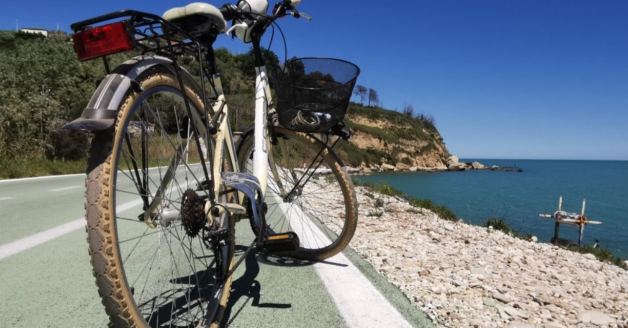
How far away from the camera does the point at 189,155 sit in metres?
2.21

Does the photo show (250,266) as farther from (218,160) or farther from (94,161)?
(94,161)

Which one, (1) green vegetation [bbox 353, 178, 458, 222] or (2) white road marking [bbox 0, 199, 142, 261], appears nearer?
(2) white road marking [bbox 0, 199, 142, 261]

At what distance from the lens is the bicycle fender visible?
3.91 feet

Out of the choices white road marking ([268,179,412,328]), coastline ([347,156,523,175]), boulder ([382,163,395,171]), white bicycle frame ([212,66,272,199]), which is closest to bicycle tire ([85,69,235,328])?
white bicycle frame ([212,66,272,199])

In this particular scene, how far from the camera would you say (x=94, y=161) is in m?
1.20

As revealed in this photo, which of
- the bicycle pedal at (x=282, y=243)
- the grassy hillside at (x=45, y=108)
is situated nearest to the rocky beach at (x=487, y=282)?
the bicycle pedal at (x=282, y=243)

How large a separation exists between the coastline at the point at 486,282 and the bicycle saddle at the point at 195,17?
2.08 m

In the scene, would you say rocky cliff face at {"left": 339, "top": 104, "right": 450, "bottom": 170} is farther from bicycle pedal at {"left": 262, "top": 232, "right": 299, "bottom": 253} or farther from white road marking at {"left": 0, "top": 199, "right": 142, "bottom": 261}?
bicycle pedal at {"left": 262, "top": 232, "right": 299, "bottom": 253}

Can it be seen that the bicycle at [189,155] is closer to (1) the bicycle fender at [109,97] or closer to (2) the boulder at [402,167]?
(1) the bicycle fender at [109,97]

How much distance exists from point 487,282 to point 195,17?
275 cm

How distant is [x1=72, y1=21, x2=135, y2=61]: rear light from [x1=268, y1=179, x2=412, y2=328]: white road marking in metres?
1.73

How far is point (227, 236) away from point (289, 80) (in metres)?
1.37

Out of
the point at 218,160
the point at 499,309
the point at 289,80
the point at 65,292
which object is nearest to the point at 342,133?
the point at 289,80

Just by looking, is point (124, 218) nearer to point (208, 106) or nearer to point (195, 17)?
point (208, 106)
